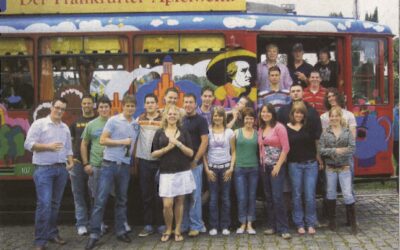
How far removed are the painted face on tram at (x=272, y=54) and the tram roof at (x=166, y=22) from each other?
0.32 meters

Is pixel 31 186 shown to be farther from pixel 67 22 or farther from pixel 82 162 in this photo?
pixel 67 22

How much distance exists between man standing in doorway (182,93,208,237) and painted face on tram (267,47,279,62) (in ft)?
4.70

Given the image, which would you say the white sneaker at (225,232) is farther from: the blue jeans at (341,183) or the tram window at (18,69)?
the tram window at (18,69)

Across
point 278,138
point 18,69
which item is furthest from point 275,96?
point 18,69

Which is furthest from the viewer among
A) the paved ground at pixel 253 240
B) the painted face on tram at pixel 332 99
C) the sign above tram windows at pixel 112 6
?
the sign above tram windows at pixel 112 6

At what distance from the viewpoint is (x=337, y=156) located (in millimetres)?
6723

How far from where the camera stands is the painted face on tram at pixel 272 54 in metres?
7.31

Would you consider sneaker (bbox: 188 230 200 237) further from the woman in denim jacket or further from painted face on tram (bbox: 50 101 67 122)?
painted face on tram (bbox: 50 101 67 122)

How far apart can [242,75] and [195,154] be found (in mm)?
1442

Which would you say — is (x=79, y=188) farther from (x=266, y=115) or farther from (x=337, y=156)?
(x=337, y=156)

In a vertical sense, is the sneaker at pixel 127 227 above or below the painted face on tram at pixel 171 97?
below

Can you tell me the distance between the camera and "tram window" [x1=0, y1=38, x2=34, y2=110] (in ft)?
24.1

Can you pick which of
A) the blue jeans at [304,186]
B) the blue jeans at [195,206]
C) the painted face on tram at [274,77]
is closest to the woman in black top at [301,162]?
the blue jeans at [304,186]

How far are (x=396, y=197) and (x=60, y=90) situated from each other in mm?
6311
